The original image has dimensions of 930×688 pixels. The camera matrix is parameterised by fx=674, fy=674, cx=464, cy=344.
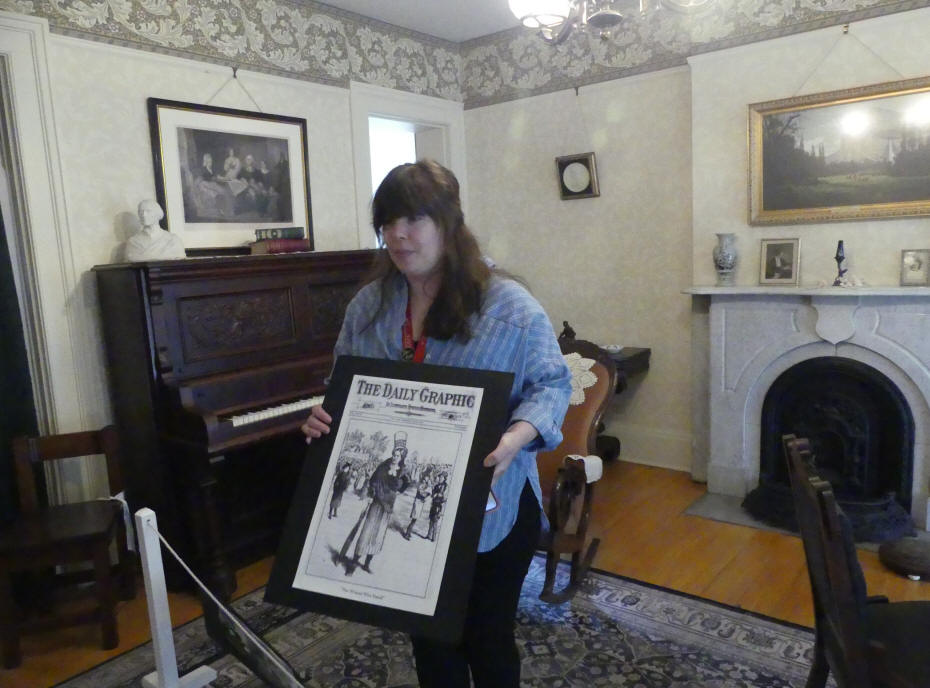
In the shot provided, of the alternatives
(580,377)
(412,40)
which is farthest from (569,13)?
(412,40)

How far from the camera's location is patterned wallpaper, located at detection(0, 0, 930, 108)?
3.05 m

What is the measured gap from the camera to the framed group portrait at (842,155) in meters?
3.11

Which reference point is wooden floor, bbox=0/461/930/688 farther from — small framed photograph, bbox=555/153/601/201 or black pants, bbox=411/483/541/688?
small framed photograph, bbox=555/153/601/201

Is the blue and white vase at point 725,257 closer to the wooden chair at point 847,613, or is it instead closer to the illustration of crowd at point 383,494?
the wooden chair at point 847,613

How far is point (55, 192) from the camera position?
281 centimetres

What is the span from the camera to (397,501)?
118 cm

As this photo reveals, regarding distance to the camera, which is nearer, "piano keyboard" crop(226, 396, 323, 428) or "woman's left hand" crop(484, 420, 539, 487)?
"woman's left hand" crop(484, 420, 539, 487)

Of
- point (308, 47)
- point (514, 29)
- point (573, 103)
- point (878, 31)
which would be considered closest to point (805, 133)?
point (878, 31)

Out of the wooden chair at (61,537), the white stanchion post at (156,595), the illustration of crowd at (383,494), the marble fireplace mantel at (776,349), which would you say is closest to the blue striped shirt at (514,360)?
the illustration of crowd at (383,494)

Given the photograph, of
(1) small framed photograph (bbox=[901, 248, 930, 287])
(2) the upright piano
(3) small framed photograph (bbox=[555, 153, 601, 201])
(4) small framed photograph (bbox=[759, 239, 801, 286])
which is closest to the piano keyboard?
(2) the upright piano

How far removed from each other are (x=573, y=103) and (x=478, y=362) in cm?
340

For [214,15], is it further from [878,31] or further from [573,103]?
[878,31]

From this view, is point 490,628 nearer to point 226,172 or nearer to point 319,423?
point 319,423

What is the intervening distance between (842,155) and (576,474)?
211cm
